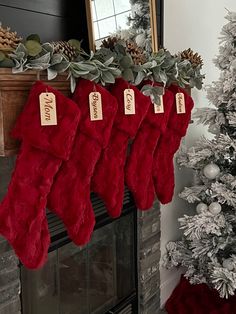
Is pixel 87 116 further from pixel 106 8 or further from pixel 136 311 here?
pixel 136 311

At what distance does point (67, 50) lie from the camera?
1.29 m

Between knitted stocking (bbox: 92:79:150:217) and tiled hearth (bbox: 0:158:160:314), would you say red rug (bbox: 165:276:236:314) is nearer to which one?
tiled hearth (bbox: 0:158:160:314)

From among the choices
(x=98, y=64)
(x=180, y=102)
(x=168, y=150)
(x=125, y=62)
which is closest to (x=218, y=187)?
(x=168, y=150)

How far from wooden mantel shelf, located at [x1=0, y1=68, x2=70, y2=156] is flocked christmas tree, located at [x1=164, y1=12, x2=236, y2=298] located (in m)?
1.15

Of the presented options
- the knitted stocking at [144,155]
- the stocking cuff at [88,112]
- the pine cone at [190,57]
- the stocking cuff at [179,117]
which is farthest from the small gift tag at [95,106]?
the pine cone at [190,57]

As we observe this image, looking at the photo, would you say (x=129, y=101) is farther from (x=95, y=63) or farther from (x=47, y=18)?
(x=47, y=18)

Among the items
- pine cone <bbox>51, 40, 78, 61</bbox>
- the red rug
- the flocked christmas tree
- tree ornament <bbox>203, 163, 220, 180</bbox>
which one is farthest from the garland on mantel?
the red rug

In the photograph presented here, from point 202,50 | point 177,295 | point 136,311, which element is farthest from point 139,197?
point 202,50

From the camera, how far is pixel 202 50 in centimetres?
249

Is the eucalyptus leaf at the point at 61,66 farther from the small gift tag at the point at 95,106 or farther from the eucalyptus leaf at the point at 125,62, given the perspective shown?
the eucalyptus leaf at the point at 125,62

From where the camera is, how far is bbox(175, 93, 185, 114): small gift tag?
1.85m

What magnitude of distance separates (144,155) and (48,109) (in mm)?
629

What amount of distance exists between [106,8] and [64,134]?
0.75 m

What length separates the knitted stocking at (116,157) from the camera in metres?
1.49
